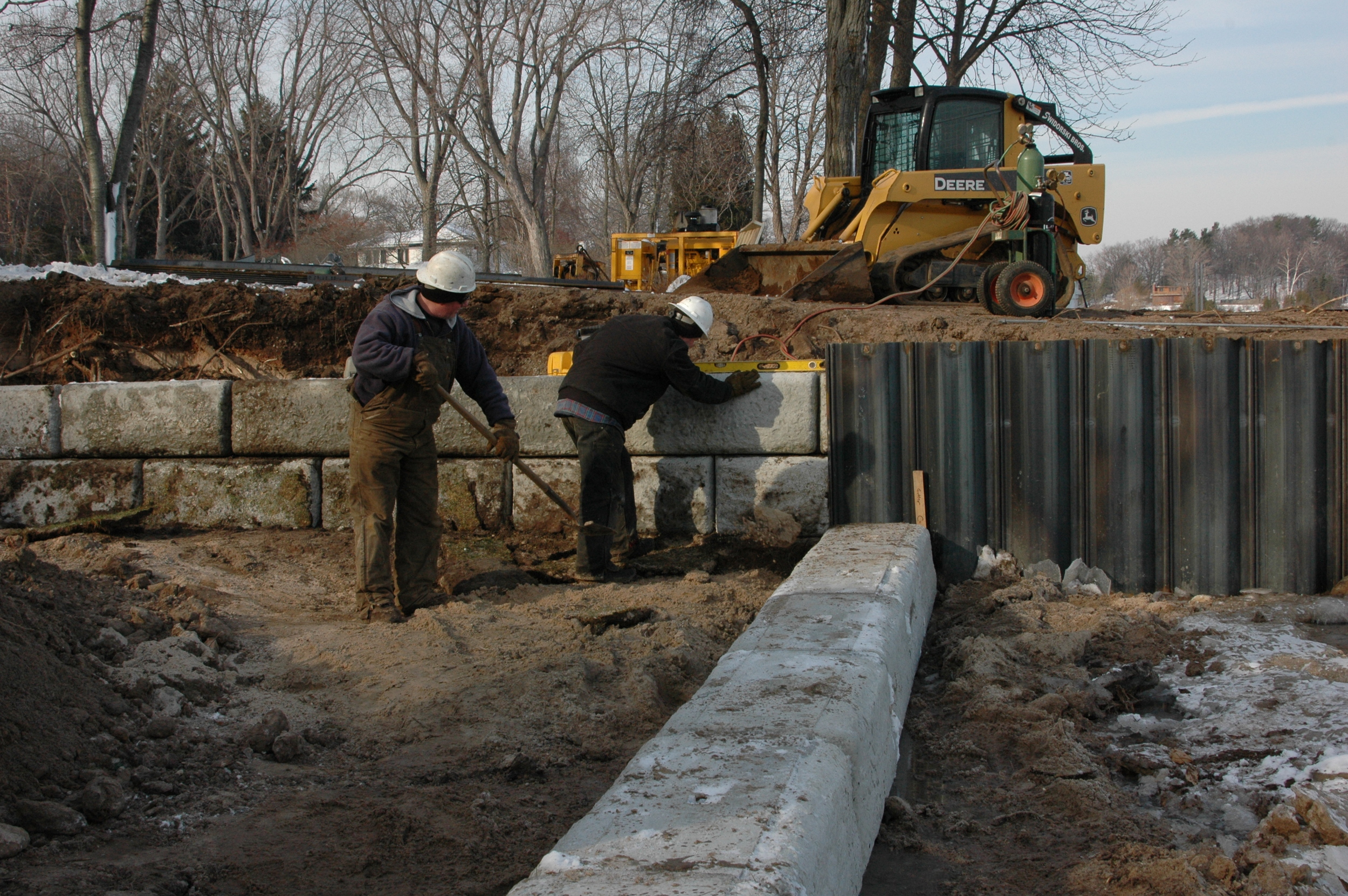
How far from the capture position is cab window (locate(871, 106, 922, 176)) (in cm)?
1088

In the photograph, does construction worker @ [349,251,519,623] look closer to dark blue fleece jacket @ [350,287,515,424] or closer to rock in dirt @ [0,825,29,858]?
dark blue fleece jacket @ [350,287,515,424]

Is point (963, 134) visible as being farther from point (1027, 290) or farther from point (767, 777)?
point (767, 777)

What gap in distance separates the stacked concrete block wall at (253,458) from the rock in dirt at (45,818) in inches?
137

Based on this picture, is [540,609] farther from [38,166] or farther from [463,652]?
[38,166]

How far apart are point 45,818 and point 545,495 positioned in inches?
138

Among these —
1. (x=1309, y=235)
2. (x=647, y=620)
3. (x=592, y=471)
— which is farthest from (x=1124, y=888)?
(x=1309, y=235)

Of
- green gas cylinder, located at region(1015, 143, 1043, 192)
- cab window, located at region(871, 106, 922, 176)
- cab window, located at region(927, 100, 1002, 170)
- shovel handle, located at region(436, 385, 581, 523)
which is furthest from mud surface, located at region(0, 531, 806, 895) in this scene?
cab window, located at region(871, 106, 922, 176)

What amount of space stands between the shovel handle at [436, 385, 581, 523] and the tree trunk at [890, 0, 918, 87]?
1493 cm

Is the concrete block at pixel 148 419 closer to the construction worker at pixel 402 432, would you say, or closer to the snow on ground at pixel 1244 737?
the construction worker at pixel 402 432

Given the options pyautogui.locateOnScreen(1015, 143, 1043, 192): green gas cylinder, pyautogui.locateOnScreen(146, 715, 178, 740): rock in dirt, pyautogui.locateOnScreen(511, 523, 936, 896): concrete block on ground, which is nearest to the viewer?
pyautogui.locateOnScreen(511, 523, 936, 896): concrete block on ground

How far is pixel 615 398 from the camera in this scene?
17.1 feet

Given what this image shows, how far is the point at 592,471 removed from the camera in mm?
5254

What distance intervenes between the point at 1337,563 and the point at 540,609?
3.76m

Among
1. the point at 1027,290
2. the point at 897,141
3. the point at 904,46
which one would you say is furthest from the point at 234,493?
the point at 904,46
